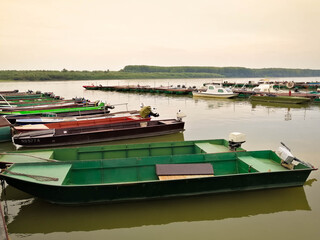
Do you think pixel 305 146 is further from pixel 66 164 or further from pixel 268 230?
pixel 66 164

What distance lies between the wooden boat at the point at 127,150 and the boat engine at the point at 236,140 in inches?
4.0

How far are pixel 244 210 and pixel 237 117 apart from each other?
1810cm

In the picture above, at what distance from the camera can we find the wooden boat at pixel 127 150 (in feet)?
34.1

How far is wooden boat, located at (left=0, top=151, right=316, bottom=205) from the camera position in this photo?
7.68 m

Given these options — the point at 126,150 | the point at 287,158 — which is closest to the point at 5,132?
the point at 126,150

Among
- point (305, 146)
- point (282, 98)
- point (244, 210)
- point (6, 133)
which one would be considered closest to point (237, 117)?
point (305, 146)

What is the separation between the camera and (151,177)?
9414 mm

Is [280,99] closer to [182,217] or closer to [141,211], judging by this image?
[182,217]

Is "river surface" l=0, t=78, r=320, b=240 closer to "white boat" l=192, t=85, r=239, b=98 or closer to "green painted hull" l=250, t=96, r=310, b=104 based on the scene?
"green painted hull" l=250, t=96, r=310, b=104

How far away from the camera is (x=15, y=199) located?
8.70 meters

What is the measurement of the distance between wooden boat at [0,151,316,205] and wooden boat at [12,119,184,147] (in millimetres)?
5987

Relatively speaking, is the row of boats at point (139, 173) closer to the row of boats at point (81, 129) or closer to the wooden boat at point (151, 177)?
the wooden boat at point (151, 177)

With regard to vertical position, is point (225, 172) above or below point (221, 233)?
above

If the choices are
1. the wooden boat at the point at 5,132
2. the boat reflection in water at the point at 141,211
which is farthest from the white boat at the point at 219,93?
the boat reflection in water at the point at 141,211
